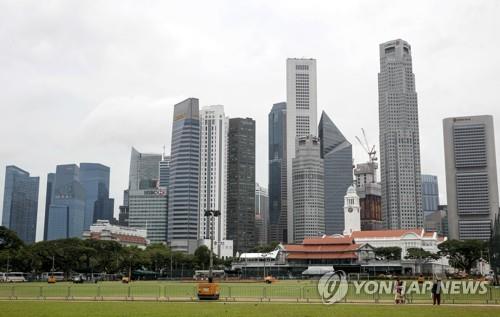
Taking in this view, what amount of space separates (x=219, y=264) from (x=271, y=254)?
19.2 m

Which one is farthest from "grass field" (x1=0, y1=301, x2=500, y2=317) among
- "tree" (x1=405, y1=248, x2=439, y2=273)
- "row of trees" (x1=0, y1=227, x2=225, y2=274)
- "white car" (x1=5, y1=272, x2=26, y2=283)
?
"tree" (x1=405, y1=248, x2=439, y2=273)

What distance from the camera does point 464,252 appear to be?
15688cm

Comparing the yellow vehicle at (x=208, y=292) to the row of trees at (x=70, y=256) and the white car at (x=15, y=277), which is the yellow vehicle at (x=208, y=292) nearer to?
the white car at (x=15, y=277)

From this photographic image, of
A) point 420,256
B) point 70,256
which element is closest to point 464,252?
point 420,256

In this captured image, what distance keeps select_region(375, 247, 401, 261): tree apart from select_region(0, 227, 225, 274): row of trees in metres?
67.9

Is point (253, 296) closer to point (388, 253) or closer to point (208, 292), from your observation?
point (208, 292)

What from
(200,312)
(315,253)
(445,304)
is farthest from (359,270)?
(200,312)

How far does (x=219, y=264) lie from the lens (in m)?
194

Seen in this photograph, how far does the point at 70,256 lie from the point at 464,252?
101m

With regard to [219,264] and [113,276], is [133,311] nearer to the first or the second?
[113,276]

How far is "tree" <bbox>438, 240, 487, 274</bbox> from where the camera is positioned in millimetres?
155250

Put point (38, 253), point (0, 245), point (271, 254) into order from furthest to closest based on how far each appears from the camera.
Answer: point (271, 254), point (0, 245), point (38, 253)

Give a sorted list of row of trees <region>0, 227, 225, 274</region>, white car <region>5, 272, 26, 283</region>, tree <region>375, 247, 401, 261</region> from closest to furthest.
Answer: white car <region>5, 272, 26, 283</region>
row of trees <region>0, 227, 225, 274</region>
tree <region>375, 247, 401, 261</region>

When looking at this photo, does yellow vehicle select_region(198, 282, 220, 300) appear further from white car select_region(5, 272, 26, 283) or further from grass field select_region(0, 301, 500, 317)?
white car select_region(5, 272, 26, 283)
